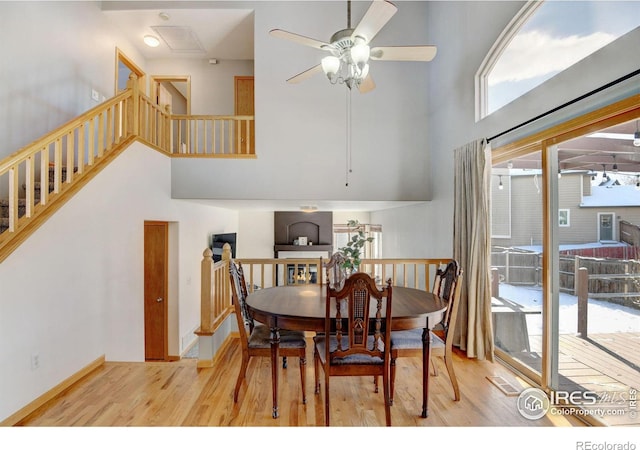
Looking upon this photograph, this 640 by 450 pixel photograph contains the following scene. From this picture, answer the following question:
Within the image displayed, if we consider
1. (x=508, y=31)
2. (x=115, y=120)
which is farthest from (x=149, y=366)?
(x=508, y=31)

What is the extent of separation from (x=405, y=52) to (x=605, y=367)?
8.32 feet

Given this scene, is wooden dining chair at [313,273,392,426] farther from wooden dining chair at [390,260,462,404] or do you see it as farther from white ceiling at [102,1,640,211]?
white ceiling at [102,1,640,211]

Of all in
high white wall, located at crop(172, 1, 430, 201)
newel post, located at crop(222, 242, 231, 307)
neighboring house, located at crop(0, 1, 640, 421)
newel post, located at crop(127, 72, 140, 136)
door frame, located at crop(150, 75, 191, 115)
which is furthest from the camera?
door frame, located at crop(150, 75, 191, 115)

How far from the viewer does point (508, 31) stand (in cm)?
306

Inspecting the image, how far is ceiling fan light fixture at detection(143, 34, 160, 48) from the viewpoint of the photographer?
18.0 feet

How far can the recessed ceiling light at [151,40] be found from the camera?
550cm

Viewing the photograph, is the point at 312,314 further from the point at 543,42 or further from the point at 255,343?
the point at 543,42

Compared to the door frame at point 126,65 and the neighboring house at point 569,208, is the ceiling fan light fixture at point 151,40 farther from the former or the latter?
the neighboring house at point 569,208

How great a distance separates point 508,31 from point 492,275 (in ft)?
7.67

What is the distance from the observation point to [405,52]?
2.39 m

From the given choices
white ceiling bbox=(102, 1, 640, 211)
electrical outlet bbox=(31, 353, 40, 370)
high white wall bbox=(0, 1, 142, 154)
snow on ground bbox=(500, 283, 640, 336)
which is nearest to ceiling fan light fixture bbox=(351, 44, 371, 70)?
white ceiling bbox=(102, 1, 640, 211)

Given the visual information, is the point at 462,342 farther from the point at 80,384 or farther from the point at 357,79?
the point at 80,384

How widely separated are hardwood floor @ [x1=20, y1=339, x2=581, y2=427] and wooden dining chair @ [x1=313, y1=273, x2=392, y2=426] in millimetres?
327

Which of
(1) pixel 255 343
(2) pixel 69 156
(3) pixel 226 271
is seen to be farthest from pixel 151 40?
(1) pixel 255 343
